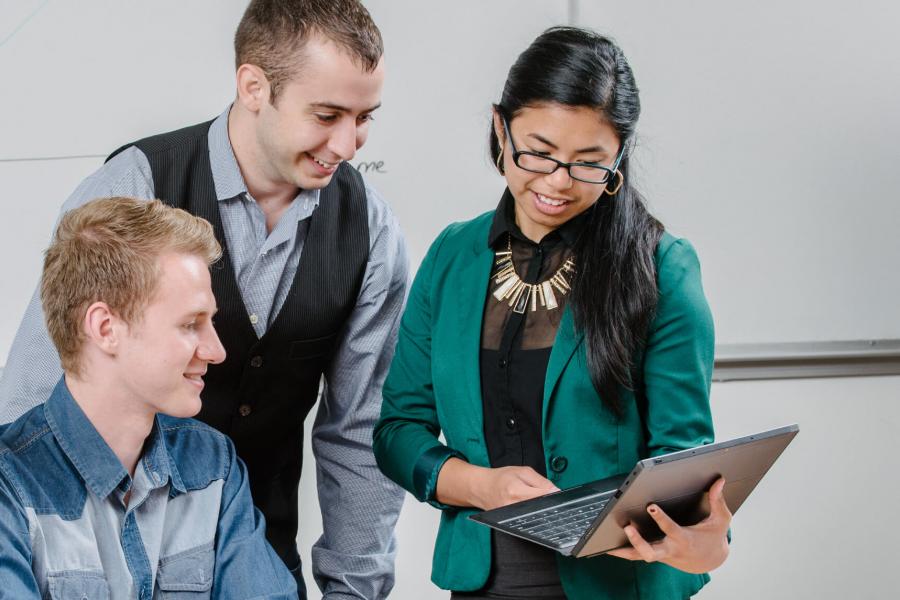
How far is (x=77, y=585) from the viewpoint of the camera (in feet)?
4.65

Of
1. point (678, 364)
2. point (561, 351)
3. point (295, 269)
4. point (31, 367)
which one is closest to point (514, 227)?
point (561, 351)

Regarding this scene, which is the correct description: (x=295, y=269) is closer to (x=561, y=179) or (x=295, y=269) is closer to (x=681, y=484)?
(x=561, y=179)

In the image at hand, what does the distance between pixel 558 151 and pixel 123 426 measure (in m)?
0.70

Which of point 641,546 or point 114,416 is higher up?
point 114,416

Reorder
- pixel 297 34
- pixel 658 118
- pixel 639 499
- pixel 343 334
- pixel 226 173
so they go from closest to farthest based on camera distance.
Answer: pixel 639 499 → pixel 297 34 → pixel 226 173 → pixel 343 334 → pixel 658 118

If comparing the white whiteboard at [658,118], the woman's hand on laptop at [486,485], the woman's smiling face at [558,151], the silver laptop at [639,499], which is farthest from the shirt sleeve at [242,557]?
the white whiteboard at [658,118]

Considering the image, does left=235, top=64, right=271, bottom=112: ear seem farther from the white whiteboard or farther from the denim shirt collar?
the white whiteboard

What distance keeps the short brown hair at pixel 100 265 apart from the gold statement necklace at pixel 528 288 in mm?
458

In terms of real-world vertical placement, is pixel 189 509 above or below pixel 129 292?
below

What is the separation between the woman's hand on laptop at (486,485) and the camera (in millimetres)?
1462

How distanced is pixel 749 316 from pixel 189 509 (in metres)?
1.70

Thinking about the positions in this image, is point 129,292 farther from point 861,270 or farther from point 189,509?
point 861,270

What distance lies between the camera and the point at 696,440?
1499mm

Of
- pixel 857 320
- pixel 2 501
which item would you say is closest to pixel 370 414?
pixel 2 501
